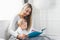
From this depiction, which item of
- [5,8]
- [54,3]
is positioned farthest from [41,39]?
[5,8]

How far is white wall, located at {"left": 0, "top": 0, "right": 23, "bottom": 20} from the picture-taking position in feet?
3.58

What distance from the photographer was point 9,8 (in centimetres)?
112

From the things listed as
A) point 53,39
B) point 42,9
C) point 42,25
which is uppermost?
point 42,9

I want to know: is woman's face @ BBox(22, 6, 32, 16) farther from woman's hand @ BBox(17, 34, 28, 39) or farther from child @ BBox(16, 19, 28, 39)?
woman's hand @ BBox(17, 34, 28, 39)

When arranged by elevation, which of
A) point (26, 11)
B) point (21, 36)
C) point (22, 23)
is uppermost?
point (26, 11)

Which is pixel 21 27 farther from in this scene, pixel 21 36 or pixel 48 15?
pixel 48 15

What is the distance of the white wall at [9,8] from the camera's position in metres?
1.09

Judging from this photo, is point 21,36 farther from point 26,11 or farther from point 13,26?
point 26,11

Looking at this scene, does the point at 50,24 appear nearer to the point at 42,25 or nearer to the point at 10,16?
the point at 42,25

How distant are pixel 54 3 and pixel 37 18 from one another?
0.22 metres

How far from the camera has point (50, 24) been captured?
1066 mm

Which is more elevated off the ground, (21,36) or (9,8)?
(9,8)

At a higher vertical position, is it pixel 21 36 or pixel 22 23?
pixel 22 23

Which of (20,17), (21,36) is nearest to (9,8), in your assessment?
(20,17)
